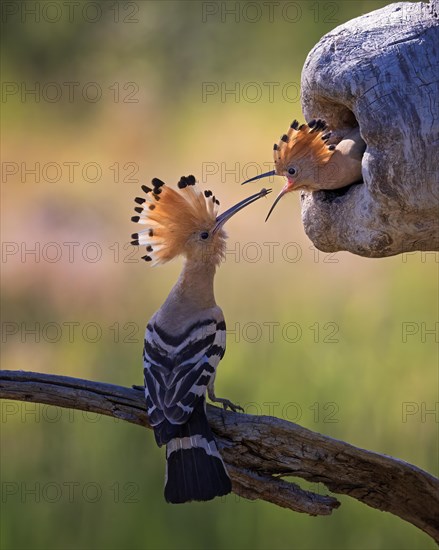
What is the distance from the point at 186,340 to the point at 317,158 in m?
0.63

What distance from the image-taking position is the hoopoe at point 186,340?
283 centimetres

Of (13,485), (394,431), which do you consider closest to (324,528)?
(394,431)

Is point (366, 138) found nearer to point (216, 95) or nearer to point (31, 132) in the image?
point (216, 95)

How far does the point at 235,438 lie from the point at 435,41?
1.08 meters

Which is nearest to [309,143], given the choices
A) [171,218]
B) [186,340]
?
[171,218]

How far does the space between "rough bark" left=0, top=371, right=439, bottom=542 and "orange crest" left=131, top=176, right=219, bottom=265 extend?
0.47 metres

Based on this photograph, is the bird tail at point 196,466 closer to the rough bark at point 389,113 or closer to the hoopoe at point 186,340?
the hoopoe at point 186,340

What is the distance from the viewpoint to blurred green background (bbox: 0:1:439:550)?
160 inches

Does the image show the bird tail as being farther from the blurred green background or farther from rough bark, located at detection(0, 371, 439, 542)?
the blurred green background

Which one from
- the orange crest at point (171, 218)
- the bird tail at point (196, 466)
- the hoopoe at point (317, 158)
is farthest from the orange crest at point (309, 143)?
the bird tail at point (196, 466)

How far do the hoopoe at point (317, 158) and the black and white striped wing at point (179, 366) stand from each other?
499 millimetres

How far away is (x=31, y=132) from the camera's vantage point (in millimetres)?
5648

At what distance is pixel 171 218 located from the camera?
10.3 feet

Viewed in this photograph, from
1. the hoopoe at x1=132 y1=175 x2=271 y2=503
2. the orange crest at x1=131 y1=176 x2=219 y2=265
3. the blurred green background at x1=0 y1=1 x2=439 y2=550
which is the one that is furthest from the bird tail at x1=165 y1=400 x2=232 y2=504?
the blurred green background at x1=0 y1=1 x2=439 y2=550
